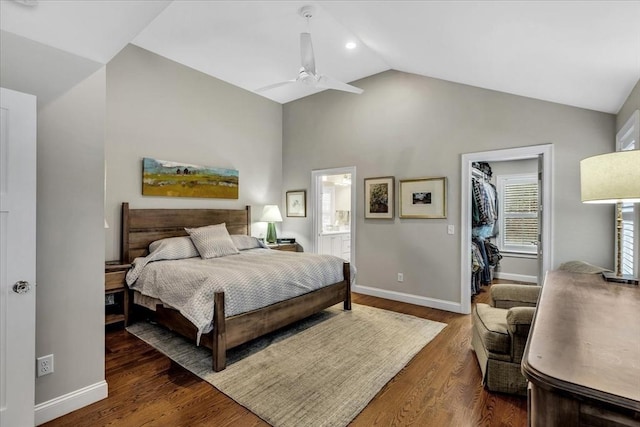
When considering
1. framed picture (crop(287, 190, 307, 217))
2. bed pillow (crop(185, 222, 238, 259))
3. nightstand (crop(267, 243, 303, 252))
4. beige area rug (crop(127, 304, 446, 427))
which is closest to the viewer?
beige area rug (crop(127, 304, 446, 427))

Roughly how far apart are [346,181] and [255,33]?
4.66 meters

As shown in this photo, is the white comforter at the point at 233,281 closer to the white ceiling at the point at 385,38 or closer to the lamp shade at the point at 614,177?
the white ceiling at the point at 385,38

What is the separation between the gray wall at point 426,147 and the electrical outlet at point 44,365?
3856 mm

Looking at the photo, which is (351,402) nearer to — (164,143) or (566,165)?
(566,165)

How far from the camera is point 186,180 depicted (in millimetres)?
4574

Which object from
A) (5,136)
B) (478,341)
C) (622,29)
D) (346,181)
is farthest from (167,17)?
(346,181)

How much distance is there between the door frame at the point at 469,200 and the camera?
3.43m

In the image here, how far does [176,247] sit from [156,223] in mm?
584

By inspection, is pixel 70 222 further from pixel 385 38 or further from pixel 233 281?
pixel 385 38

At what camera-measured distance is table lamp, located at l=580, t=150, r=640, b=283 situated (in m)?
1.70

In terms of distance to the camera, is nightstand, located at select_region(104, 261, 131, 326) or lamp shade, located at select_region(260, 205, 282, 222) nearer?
nightstand, located at select_region(104, 261, 131, 326)

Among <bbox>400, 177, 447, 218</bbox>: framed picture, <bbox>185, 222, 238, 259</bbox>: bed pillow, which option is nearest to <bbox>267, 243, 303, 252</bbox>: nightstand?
<bbox>185, 222, 238, 259</bbox>: bed pillow

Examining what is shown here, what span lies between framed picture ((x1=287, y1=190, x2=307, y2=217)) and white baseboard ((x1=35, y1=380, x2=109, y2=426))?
12.8 ft

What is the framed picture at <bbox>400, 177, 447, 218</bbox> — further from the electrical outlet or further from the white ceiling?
the electrical outlet
